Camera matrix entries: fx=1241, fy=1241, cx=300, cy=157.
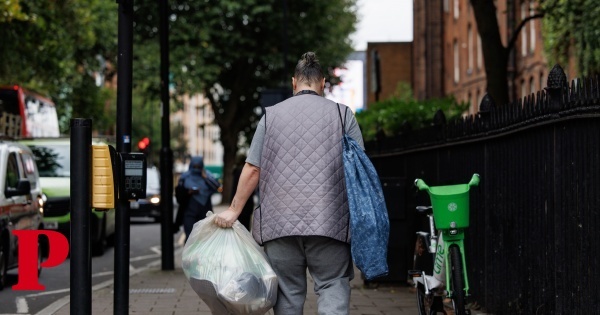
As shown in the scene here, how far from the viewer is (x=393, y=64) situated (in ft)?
232

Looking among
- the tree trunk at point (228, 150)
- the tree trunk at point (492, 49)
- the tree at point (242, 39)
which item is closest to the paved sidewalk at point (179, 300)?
the tree trunk at point (492, 49)

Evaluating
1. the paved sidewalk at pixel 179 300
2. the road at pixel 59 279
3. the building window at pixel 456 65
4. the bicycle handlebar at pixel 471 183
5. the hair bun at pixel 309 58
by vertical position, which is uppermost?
the building window at pixel 456 65

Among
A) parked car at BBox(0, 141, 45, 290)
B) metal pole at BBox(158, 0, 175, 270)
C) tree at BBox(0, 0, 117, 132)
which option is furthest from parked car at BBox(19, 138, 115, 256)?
parked car at BBox(0, 141, 45, 290)

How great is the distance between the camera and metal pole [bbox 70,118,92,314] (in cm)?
625

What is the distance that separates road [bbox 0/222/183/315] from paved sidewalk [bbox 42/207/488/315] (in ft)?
1.19

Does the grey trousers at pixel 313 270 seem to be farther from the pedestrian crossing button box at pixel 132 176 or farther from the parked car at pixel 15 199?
the parked car at pixel 15 199

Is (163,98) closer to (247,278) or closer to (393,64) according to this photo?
(247,278)

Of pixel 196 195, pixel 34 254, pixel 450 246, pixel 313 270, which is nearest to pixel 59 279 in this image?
pixel 196 195

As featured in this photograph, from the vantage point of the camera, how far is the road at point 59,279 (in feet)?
40.6

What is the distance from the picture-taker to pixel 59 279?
15.9m

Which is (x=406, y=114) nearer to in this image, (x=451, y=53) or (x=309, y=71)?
Result: (x=309, y=71)

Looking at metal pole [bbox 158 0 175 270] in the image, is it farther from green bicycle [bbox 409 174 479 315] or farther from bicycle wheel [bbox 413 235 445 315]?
green bicycle [bbox 409 174 479 315]

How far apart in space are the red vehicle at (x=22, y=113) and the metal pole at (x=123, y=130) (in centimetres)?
1535

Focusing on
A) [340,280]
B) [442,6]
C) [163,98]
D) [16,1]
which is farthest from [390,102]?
[442,6]
